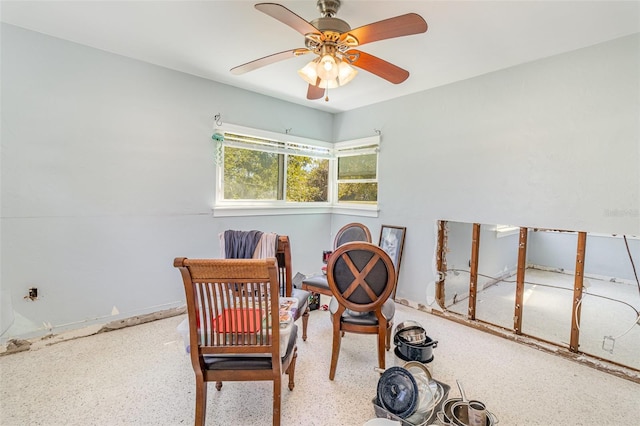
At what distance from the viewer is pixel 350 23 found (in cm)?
212

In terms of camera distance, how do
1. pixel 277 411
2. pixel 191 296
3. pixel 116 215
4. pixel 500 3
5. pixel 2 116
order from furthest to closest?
pixel 116 215
pixel 2 116
pixel 500 3
pixel 277 411
pixel 191 296

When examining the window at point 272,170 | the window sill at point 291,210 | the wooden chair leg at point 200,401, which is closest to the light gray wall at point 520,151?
the window sill at point 291,210

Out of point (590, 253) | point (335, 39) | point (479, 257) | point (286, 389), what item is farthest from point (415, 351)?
point (335, 39)

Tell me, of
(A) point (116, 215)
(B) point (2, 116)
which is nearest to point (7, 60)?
(B) point (2, 116)

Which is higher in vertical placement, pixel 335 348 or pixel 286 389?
pixel 335 348

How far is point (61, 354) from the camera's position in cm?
235

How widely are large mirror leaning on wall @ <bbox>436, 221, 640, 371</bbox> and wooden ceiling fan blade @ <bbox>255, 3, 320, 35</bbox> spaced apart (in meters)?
2.50

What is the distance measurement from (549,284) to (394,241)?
157 cm

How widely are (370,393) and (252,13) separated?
2684mm

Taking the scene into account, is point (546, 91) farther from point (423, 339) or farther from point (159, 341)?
point (159, 341)

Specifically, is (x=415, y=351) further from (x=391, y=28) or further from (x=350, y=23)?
(x=350, y=23)

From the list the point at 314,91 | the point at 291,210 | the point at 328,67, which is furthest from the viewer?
the point at 291,210

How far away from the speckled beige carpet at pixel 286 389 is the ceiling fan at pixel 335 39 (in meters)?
2.11

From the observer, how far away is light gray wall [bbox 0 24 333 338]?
92.8 inches
